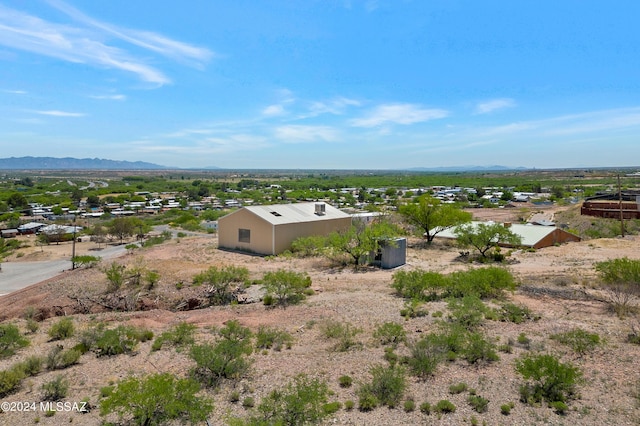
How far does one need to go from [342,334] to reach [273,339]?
2.21 meters

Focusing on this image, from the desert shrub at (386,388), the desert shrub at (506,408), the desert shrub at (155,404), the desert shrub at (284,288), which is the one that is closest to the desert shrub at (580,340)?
the desert shrub at (506,408)

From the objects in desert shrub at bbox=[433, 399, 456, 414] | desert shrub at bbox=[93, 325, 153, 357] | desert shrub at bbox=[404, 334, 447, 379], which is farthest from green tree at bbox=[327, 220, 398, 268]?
desert shrub at bbox=[433, 399, 456, 414]

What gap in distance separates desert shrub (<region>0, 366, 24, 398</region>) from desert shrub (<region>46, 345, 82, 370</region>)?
0.84 metres

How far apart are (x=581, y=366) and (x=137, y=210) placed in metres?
79.9

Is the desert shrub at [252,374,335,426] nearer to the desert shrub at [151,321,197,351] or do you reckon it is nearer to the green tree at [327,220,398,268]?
the desert shrub at [151,321,197,351]

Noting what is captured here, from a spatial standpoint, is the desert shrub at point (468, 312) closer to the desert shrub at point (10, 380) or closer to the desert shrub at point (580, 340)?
the desert shrub at point (580, 340)

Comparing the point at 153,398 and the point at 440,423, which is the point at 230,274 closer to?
the point at 153,398

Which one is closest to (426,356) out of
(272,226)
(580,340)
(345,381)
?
(345,381)

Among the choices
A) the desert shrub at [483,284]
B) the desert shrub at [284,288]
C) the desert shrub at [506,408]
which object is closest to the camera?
the desert shrub at [506,408]

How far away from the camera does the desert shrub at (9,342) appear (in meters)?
12.3

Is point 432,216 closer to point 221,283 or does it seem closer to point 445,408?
point 221,283

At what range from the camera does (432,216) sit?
35.1 m

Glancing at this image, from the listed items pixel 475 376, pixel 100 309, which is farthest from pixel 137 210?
pixel 475 376

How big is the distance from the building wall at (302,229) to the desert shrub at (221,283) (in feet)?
28.1
